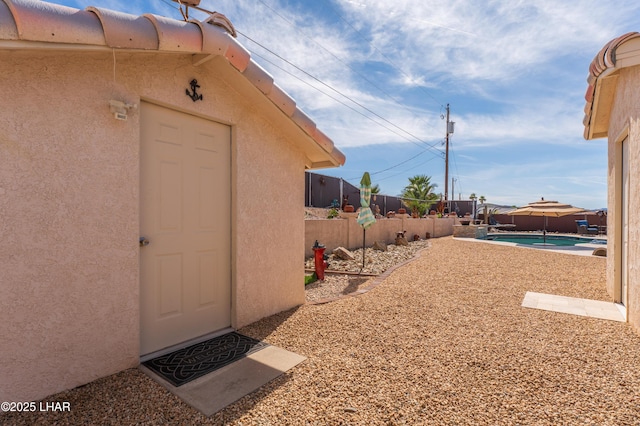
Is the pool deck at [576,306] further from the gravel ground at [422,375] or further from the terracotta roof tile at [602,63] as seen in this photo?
the terracotta roof tile at [602,63]

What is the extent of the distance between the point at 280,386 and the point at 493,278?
6.99 metres

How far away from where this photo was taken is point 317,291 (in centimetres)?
696

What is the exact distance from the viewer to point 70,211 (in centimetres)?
287

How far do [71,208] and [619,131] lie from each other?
8.06 meters

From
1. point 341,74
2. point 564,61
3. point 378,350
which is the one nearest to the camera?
point 378,350

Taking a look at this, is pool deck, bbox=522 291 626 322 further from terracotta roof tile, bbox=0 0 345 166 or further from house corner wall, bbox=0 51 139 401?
house corner wall, bbox=0 51 139 401

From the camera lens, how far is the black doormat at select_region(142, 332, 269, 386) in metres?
3.30

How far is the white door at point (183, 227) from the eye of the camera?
363 cm

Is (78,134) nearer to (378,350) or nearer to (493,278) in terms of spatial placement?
(378,350)

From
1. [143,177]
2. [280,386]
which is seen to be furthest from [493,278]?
[143,177]

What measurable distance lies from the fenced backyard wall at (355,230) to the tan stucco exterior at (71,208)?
23.8 feet

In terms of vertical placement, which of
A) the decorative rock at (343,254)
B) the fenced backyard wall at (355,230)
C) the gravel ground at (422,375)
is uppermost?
the fenced backyard wall at (355,230)

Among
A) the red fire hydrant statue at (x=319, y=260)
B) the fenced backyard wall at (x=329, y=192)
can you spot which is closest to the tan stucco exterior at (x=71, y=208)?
the red fire hydrant statue at (x=319, y=260)

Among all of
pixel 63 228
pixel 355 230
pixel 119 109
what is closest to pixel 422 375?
pixel 63 228
